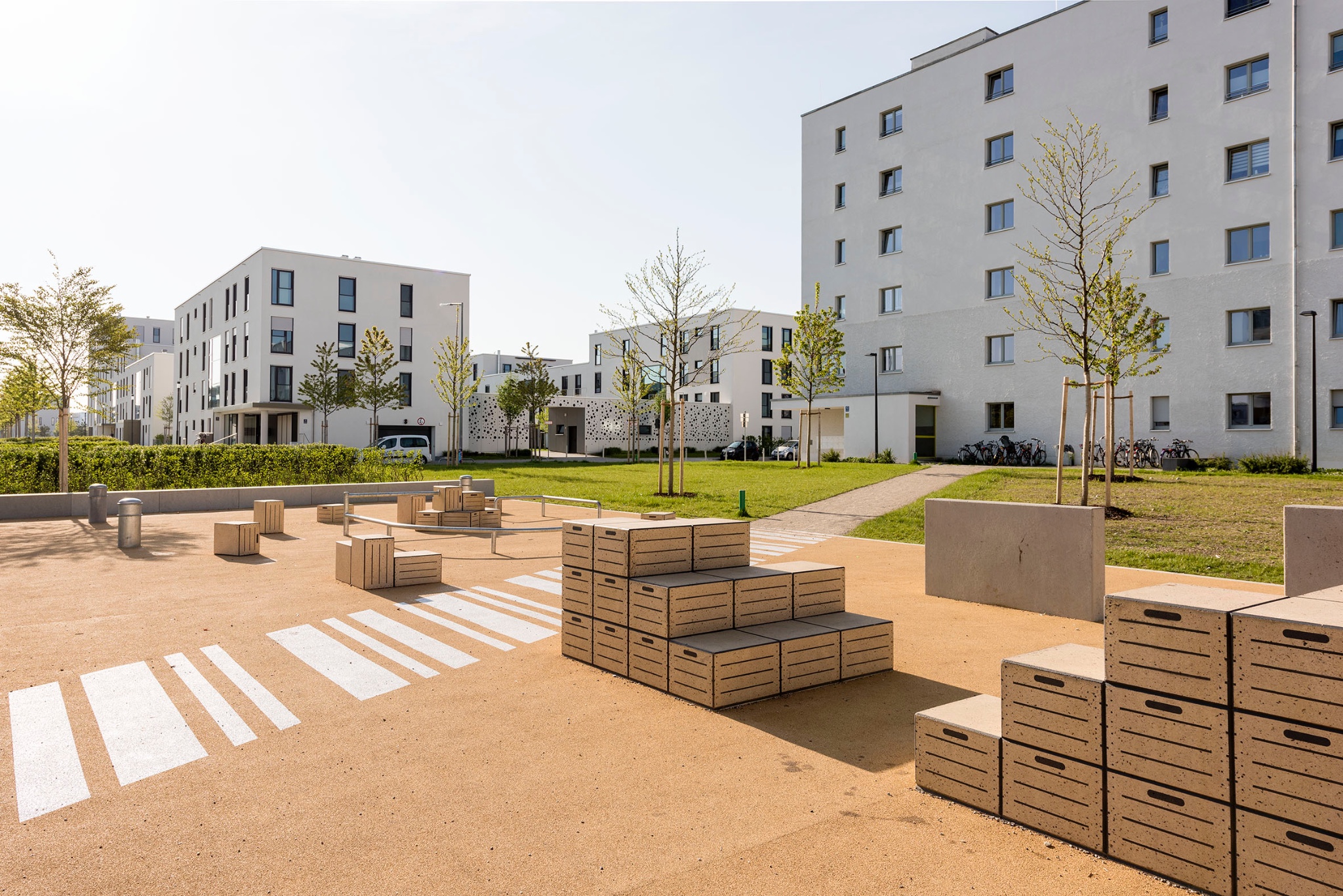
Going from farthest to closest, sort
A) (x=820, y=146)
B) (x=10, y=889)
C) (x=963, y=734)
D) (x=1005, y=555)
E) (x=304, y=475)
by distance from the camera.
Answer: (x=820, y=146)
(x=304, y=475)
(x=1005, y=555)
(x=963, y=734)
(x=10, y=889)

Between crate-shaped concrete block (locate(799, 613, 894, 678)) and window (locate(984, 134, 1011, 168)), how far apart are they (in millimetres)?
35130

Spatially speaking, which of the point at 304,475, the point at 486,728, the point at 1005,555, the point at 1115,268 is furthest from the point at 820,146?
the point at 486,728

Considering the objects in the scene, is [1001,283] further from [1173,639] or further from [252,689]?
[252,689]

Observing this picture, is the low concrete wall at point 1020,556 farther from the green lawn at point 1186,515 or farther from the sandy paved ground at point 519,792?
the green lawn at point 1186,515

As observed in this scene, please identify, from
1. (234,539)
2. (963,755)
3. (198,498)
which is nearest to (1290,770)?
(963,755)

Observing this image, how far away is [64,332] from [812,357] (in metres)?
27.9

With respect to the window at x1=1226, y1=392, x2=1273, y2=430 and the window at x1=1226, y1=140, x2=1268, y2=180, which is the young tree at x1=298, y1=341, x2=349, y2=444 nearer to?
the window at x1=1226, y1=392, x2=1273, y2=430

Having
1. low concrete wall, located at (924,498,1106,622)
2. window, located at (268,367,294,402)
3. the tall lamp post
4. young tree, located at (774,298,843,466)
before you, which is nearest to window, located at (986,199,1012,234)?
young tree, located at (774,298,843,466)

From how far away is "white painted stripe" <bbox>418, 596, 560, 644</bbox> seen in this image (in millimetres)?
8242

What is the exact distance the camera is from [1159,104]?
32031 millimetres

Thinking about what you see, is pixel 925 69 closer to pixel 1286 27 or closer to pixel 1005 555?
pixel 1286 27

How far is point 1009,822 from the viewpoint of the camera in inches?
168

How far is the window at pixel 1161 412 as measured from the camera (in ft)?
104

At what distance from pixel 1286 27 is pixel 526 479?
103 feet
